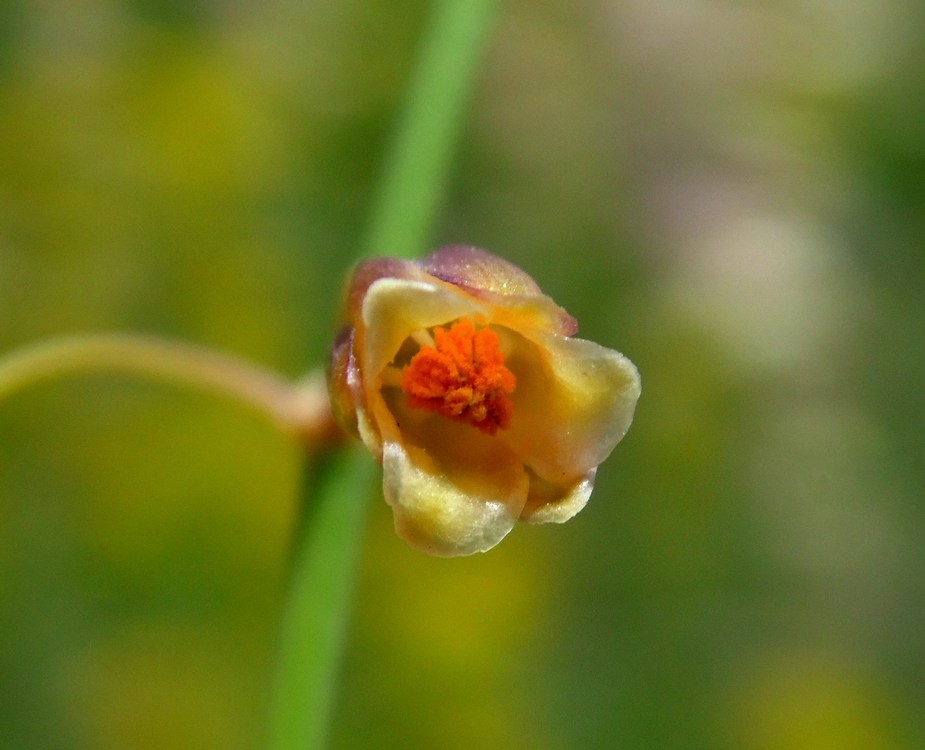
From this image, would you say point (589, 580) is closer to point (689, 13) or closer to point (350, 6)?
point (350, 6)

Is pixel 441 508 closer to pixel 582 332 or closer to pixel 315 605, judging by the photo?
pixel 315 605

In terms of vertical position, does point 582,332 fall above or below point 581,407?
below

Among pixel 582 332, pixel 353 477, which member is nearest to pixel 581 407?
pixel 353 477

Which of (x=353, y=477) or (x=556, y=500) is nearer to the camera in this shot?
(x=556, y=500)

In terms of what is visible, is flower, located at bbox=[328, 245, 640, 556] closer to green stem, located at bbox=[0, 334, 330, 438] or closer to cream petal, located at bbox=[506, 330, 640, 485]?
cream petal, located at bbox=[506, 330, 640, 485]

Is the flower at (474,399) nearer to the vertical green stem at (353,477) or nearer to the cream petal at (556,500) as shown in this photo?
the cream petal at (556,500)

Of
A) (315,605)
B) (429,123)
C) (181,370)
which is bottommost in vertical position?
(315,605)

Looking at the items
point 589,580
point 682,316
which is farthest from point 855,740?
point 682,316
